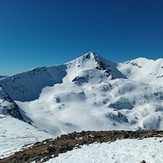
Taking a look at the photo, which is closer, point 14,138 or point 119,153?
point 119,153

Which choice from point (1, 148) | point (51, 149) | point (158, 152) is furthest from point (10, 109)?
point (158, 152)

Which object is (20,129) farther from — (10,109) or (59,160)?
(10,109)

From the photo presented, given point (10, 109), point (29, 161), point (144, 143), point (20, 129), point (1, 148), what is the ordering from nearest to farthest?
point (144, 143) → point (29, 161) → point (1, 148) → point (20, 129) → point (10, 109)

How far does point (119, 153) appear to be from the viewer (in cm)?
2020

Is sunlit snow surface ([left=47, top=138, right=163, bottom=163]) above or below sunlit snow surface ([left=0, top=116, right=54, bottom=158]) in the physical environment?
below

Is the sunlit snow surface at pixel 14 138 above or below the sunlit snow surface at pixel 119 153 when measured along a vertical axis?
above

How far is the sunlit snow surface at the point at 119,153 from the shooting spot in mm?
18547

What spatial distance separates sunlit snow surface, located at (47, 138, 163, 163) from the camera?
18547 millimetres

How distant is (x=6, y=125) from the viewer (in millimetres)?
61938

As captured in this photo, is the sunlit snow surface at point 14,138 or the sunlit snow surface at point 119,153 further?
the sunlit snow surface at point 14,138

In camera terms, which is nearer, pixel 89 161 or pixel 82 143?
pixel 89 161

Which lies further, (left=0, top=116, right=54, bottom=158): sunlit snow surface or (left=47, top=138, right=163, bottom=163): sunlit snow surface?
(left=0, top=116, right=54, bottom=158): sunlit snow surface

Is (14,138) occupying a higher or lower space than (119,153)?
higher

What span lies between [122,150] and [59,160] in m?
5.63
